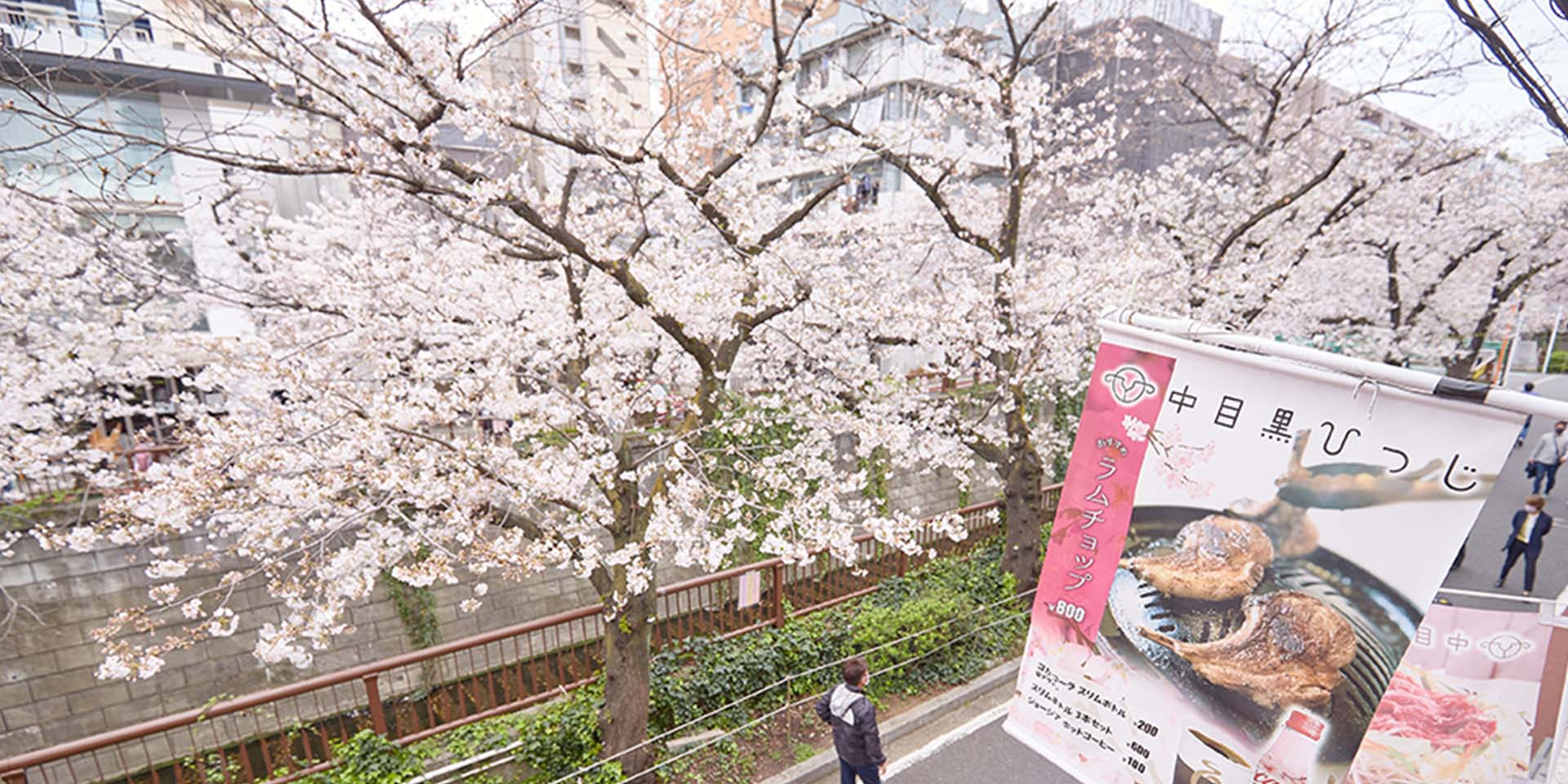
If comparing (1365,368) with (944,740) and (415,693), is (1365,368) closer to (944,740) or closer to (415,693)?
(944,740)

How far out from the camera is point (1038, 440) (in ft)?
47.5

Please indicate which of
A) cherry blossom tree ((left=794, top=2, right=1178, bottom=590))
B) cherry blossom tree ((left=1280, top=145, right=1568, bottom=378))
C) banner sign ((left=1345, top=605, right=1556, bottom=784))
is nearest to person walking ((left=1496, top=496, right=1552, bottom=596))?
cherry blossom tree ((left=1280, top=145, right=1568, bottom=378))

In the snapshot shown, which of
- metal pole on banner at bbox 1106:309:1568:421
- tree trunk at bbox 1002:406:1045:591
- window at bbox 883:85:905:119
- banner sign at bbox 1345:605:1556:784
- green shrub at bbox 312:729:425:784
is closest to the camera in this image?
metal pole on banner at bbox 1106:309:1568:421

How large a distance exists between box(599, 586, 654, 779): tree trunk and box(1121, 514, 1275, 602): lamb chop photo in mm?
4754

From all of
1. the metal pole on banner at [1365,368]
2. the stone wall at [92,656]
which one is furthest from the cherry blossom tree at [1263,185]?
the stone wall at [92,656]

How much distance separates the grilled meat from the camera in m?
2.37

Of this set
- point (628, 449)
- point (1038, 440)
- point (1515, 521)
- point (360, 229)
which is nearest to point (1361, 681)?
point (628, 449)

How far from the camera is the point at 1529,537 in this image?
29.7 ft

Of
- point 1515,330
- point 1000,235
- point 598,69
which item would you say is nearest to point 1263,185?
point 1000,235

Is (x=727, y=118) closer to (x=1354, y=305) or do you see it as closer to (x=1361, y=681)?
Result: (x=1361, y=681)

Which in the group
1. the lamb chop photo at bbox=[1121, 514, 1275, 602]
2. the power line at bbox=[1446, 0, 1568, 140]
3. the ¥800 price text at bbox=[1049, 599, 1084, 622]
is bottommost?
the ¥800 price text at bbox=[1049, 599, 1084, 622]

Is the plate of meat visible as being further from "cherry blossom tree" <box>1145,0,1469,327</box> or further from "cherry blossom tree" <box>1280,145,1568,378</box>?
"cherry blossom tree" <box>1280,145,1568,378</box>

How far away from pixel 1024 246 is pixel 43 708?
19238 millimetres

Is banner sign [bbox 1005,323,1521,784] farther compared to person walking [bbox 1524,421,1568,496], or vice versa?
person walking [bbox 1524,421,1568,496]
